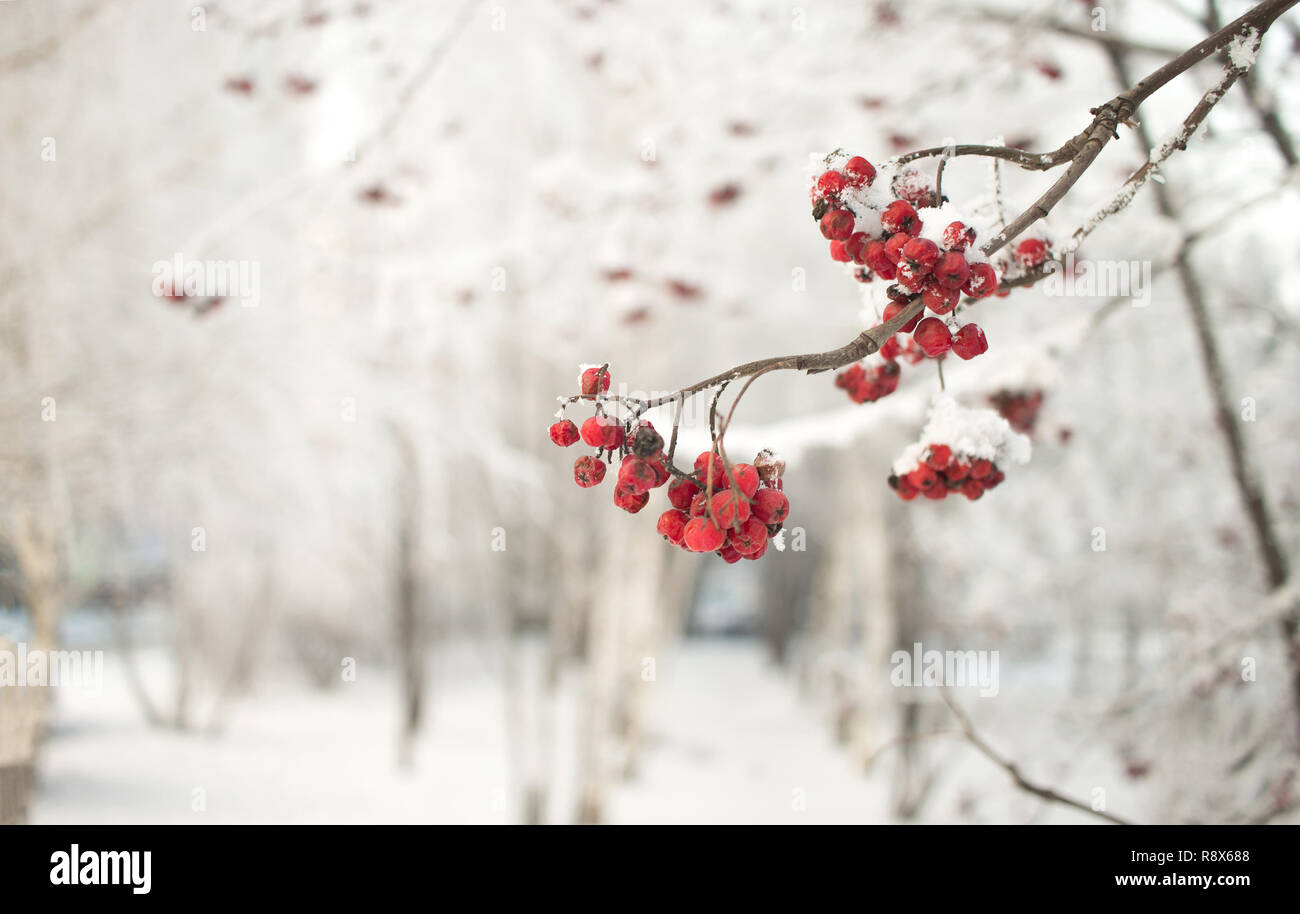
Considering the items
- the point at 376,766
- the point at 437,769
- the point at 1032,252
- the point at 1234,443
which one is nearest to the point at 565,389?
the point at 437,769

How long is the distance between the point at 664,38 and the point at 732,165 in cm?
83

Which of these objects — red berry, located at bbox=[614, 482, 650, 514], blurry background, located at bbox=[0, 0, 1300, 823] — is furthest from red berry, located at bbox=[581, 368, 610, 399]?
blurry background, located at bbox=[0, 0, 1300, 823]

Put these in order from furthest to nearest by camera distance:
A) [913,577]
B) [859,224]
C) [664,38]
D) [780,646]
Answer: [780,646], [913,577], [664,38], [859,224]

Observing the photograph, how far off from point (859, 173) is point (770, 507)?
0.39 m

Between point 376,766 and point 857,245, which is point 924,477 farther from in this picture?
point 376,766

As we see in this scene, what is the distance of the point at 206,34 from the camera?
5648mm

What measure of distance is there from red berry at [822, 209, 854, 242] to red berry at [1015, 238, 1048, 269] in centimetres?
36

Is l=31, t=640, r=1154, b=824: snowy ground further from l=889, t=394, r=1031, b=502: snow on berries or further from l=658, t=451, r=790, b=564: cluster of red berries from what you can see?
l=658, t=451, r=790, b=564: cluster of red berries

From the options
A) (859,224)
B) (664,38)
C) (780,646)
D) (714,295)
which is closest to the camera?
(859,224)

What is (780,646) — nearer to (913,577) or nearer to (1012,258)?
(913,577)

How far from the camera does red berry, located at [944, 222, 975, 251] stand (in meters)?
0.84

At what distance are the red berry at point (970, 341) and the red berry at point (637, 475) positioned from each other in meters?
0.39

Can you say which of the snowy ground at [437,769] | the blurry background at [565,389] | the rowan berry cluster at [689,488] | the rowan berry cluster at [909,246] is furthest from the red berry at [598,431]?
the snowy ground at [437,769]
